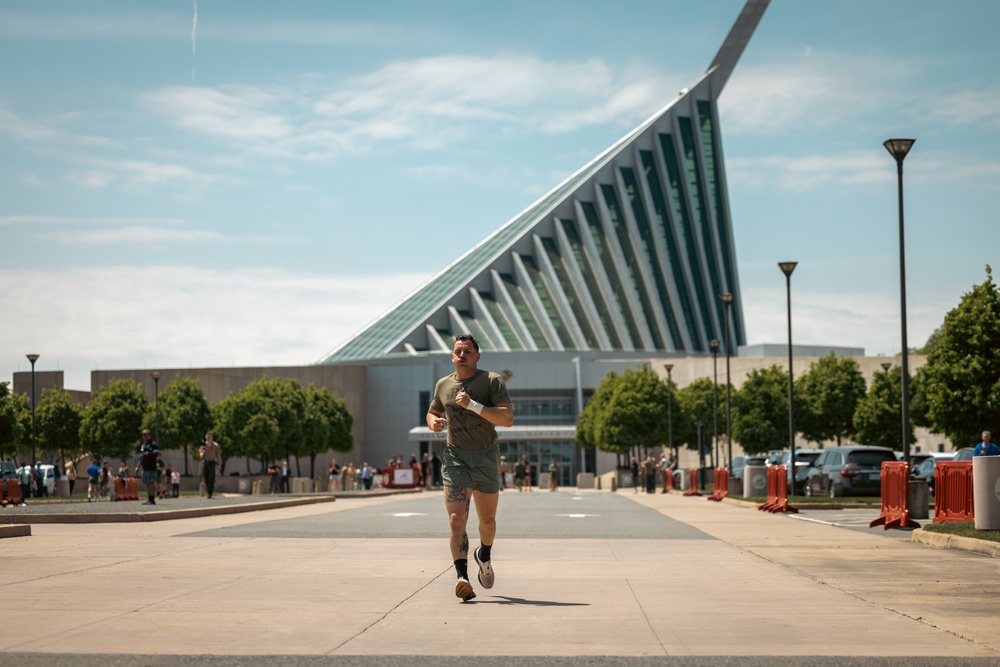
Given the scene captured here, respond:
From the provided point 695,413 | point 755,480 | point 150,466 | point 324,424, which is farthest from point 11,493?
point 695,413

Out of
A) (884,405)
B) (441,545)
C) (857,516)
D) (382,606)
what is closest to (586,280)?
(884,405)

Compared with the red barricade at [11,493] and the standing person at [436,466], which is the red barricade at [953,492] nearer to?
the red barricade at [11,493]

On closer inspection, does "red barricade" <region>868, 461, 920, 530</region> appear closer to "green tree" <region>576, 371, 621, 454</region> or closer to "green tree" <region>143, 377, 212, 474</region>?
"green tree" <region>576, 371, 621, 454</region>

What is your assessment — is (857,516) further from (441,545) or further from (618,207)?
(618,207)

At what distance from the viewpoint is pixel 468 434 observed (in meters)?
9.38

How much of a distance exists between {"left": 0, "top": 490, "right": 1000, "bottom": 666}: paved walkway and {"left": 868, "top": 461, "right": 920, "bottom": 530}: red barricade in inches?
141

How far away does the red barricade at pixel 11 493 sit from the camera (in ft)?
102

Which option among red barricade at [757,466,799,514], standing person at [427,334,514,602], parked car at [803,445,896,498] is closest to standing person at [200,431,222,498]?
red barricade at [757,466,799,514]

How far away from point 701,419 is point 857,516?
51953 mm

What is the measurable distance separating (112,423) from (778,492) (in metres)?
52.0

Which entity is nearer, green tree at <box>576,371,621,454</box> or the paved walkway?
the paved walkway

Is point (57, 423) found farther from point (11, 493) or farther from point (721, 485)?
point (721, 485)

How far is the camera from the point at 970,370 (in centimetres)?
4031

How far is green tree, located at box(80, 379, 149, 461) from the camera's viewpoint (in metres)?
72.1
